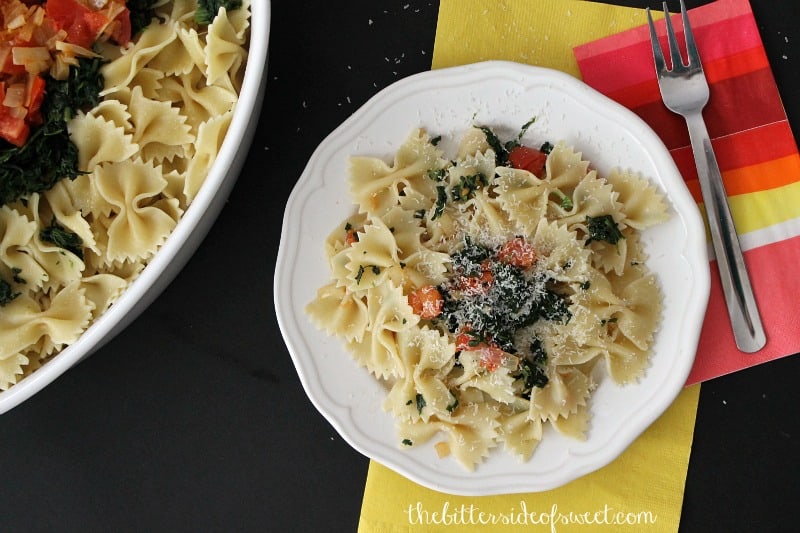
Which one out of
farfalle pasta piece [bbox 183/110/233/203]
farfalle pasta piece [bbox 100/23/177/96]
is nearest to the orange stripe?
farfalle pasta piece [bbox 183/110/233/203]

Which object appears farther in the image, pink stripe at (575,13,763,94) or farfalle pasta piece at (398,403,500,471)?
pink stripe at (575,13,763,94)

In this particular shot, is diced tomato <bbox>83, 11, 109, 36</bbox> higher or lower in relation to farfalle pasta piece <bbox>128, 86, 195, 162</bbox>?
higher

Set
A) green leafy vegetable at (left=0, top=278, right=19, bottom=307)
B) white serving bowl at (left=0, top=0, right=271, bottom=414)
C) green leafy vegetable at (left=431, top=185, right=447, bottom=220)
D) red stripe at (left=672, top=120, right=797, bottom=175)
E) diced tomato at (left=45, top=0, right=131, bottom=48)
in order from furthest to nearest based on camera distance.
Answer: red stripe at (left=672, top=120, right=797, bottom=175), green leafy vegetable at (left=431, top=185, right=447, bottom=220), green leafy vegetable at (left=0, top=278, right=19, bottom=307), diced tomato at (left=45, top=0, right=131, bottom=48), white serving bowl at (left=0, top=0, right=271, bottom=414)

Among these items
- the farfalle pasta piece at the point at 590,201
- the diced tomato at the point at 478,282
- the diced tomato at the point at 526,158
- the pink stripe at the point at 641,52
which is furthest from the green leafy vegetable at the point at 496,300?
the pink stripe at the point at 641,52

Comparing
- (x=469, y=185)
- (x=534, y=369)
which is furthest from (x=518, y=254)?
(x=534, y=369)

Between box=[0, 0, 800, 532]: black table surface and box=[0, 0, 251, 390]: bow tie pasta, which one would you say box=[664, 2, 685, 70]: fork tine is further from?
box=[0, 0, 251, 390]: bow tie pasta

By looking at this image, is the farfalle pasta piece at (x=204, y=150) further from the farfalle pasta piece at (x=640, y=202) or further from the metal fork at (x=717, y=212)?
the metal fork at (x=717, y=212)
